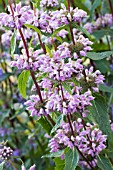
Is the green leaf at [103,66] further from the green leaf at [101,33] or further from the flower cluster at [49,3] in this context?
the flower cluster at [49,3]

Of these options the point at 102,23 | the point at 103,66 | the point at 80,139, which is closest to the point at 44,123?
the point at 80,139

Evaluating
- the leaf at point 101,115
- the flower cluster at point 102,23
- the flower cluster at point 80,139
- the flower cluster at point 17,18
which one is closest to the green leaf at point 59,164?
the flower cluster at point 80,139

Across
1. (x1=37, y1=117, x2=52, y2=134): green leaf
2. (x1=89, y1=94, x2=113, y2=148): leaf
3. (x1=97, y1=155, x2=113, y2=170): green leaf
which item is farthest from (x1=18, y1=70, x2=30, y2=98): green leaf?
(x1=97, y1=155, x2=113, y2=170): green leaf

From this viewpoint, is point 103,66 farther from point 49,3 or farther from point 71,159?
point 71,159

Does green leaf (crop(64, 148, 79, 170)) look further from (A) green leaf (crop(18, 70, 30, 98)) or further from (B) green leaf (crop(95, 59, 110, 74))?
(B) green leaf (crop(95, 59, 110, 74))

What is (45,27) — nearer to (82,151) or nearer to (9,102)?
(82,151)

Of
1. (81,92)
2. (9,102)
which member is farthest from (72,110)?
(9,102)

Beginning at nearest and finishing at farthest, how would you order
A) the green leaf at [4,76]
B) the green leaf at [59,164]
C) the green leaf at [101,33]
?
the green leaf at [59,164], the green leaf at [101,33], the green leaf at [4,76]
